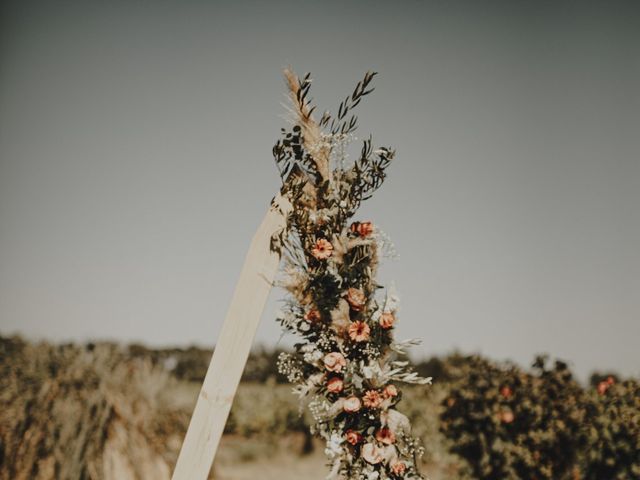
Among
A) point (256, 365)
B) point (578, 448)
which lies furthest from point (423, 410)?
point (256, 365)

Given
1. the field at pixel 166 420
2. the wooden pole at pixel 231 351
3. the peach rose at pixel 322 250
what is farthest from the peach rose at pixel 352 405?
the field at pixel 166 420

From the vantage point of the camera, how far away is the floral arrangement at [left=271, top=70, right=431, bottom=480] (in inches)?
78.6

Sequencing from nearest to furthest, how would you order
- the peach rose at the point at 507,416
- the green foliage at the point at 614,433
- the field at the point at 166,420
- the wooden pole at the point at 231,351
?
the wooden pole at the point at 231,351 < the green foliage at the point at 614,433 < the field at the point at 166,420 < the peach rose at the point at 507,416

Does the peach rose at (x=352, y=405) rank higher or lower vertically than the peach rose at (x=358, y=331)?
lower

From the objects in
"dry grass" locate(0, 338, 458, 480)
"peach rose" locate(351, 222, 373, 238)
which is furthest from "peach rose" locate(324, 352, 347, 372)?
"dry grass" locate(0, 338, 458, 480)

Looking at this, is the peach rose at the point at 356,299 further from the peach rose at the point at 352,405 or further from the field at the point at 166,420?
the field at the point at 166,420

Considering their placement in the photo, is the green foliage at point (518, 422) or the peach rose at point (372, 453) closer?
the peach rose at point (372, 453)

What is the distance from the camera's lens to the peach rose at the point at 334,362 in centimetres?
198

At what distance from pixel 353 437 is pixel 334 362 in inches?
15.6

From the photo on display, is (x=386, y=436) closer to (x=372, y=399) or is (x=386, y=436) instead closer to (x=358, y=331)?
(x=372, y=399)

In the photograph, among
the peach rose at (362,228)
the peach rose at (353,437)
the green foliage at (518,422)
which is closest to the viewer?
the peach rose at (353,437)

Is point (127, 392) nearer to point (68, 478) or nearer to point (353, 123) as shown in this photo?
point (68, 478)

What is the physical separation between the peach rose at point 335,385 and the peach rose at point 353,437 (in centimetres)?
22

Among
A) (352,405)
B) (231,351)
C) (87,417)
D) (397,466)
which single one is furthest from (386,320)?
(87,417)
